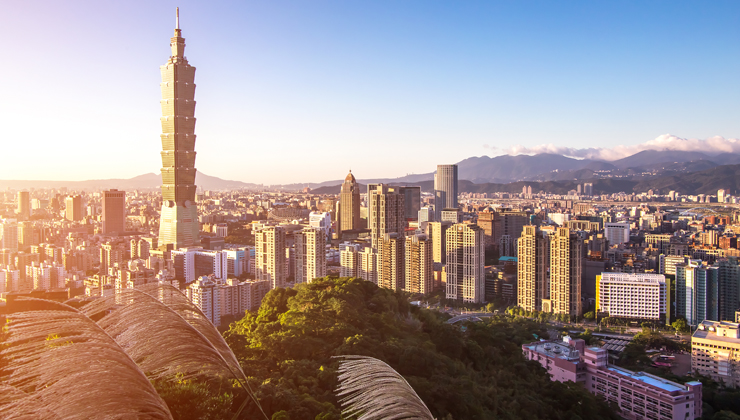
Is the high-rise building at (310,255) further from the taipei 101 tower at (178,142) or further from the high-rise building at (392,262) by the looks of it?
the taipei 101 tower at (178,142)

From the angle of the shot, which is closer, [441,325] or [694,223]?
[441,325]

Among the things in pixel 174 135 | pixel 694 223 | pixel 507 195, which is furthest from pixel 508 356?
pixel 507 195

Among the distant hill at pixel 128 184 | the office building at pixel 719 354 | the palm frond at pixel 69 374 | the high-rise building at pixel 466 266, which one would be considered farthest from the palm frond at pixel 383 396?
the distant hill at pixel 128 184

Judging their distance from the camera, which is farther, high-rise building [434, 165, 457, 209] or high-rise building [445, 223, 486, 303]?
high-rise building [434, 165, 457, 209]

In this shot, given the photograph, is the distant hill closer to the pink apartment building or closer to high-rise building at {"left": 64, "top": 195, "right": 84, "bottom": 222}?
high-rise building at {"left": 64, "top": 195, "right": 84, "bottom": 222}

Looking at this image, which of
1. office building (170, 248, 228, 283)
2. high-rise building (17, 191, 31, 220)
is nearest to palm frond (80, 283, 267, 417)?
office building (170, 248, 228, 283)

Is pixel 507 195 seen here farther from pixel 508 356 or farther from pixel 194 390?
pixel 194 390
